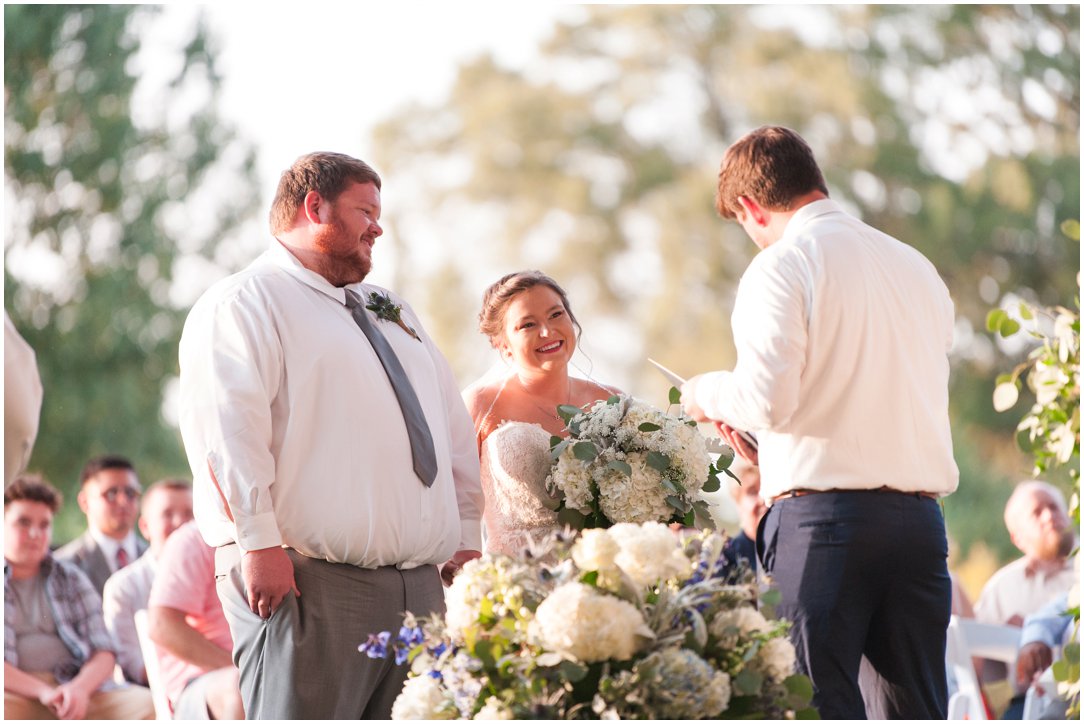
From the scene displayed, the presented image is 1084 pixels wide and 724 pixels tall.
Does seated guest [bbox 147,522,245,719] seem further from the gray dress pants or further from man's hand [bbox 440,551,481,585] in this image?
the gray dress pants

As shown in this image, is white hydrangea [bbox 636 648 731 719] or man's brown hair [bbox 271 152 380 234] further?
man's brown hair [bbox 271 152 380 234]

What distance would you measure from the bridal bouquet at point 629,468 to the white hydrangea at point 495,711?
1434mm

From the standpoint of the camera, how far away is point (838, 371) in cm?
356

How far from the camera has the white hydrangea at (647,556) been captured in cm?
268

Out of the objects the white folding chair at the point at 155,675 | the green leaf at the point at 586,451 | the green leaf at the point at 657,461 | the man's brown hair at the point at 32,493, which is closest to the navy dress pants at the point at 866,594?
the green leaf at the point at 657,461

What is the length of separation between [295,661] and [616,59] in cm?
1933

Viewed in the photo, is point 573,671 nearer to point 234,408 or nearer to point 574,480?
point 234,408

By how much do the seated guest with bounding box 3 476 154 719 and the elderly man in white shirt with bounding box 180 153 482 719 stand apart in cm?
306

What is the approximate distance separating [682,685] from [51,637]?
4787 mm

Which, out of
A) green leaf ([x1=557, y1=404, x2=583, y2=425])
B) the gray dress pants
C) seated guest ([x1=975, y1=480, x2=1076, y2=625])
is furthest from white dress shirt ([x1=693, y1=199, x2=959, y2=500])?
seated guest ([x1=975, y1=480, x2=1076, y2=625])

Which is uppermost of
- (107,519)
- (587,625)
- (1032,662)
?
(587,625)

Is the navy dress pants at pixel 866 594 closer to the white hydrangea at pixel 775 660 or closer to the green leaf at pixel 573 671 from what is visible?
the white hydrangea at pixel 775 660

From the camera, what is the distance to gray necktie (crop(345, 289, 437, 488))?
3.78 meters

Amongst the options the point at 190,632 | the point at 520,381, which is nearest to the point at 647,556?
the point at 520,381
